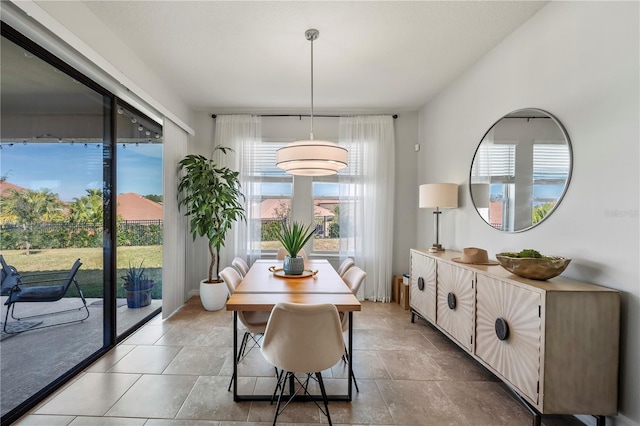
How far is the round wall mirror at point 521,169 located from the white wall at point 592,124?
0.07 metres

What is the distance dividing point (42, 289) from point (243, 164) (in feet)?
8.90

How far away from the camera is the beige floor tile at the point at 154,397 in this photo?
1897 mm

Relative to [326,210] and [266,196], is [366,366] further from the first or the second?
[266,196]

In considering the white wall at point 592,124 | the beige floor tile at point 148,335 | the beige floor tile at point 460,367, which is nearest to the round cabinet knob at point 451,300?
the beige floor tile at point 460,367

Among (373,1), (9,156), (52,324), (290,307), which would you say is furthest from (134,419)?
(373,1)

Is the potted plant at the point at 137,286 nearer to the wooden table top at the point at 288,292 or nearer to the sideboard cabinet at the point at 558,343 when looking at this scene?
the wooden table top at the point at 288,292

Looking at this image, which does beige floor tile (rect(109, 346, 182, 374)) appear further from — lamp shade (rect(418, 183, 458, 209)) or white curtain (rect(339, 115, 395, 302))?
lamp shade (rect(418, 183, 458, 209))

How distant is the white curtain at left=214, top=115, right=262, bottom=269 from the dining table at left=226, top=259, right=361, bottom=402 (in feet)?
5.22

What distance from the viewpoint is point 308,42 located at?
8.58ft

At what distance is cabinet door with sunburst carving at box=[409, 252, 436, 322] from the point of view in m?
3.00

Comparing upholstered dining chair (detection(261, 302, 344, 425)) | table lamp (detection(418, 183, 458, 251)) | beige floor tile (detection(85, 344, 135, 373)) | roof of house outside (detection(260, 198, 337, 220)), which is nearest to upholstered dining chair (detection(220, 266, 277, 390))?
upholstered dining chair (detection(261, 302, 344, 425))

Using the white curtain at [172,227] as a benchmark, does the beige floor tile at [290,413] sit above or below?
below

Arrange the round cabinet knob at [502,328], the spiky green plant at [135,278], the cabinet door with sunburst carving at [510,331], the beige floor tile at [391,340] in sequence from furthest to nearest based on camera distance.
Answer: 1. the spiky green plant at [135,278]
2. the beige floor tile at [391,340]
3. the round cabinet knob at [502,328]
4. the cabinet door with sunburst carving at [510,331]

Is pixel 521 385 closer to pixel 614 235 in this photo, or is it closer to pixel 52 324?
pixel 614 235
